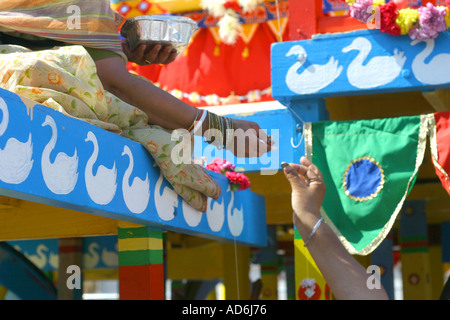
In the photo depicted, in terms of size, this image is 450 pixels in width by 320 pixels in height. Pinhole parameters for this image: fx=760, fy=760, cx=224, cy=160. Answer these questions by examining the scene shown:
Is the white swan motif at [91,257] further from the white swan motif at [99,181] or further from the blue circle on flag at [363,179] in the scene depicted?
the white swan motif at [99,181]

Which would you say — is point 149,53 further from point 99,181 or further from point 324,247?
point 324,247

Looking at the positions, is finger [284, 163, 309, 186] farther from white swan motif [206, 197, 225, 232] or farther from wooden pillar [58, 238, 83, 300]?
wooden pillar [58, 238, 83, 300]

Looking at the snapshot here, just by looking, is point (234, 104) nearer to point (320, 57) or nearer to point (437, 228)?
point (320, 57)

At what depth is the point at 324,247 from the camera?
214cm

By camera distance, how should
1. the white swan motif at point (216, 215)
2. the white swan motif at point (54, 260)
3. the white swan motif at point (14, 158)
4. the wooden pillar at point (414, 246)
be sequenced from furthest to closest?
1. the white swan motif at point (54, 260)
2. the wooden pillar at point (414, 246)
3. the white swan motif at point (216, 215)
4. the white swan motif at point (14, 158)

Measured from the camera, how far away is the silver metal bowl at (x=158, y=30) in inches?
175

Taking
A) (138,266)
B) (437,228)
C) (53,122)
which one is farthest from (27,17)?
(437,228)

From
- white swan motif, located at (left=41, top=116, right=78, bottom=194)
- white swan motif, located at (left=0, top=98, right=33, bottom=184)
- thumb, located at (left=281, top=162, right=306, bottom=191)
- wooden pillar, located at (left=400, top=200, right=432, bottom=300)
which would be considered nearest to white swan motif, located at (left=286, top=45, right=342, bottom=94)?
white swan motif, located at (left=41, top=116, right=78, bottom=194)

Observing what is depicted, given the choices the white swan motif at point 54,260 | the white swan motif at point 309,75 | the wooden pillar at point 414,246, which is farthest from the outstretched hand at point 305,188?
the white swan motif at point 54,260

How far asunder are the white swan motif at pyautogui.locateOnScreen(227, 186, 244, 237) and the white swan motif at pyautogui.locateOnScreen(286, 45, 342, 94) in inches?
37.2

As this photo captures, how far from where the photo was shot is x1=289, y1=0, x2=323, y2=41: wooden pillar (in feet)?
18.8

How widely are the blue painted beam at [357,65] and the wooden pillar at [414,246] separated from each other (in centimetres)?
290

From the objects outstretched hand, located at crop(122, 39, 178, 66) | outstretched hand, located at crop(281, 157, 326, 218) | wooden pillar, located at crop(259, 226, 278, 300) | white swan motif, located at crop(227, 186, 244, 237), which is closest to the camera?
outstretched hand, located at crop(281, 157, 326, 218)
